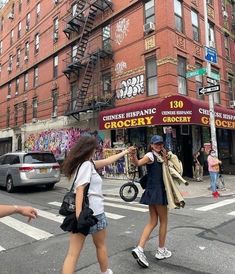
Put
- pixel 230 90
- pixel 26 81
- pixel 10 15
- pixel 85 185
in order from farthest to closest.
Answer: pixel 10 15, pixel 26 81, pixel 230 90, pixel 85 185

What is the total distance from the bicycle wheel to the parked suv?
13.7 feet

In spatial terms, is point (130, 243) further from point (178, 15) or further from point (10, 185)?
point (178, 15)

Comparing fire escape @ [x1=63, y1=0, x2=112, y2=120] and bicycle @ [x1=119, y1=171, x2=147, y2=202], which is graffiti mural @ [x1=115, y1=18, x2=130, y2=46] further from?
bicycle @ [x1=119, y1=171, x2=147, y2=202]

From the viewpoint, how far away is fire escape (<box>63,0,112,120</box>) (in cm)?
1991

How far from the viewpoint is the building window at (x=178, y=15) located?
685 inches

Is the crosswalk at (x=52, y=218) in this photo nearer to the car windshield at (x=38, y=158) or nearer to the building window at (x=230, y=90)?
the car windshield at (x=38, y=158)

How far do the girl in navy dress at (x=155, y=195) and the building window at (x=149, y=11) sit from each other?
1379 cm

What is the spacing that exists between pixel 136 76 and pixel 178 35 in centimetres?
295

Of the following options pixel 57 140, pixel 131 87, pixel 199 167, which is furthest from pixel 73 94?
pixel 199 167

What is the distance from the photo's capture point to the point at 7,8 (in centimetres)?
3578

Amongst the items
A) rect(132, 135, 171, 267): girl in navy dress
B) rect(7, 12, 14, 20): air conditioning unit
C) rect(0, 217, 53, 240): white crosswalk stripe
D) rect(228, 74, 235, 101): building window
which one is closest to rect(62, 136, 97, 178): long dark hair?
rect(132, 135, 171, 267): girl in navy dress

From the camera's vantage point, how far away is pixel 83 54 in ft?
70.4

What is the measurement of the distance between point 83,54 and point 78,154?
18.5m

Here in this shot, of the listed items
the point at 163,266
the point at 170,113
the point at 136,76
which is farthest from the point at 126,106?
the point at 163,266
